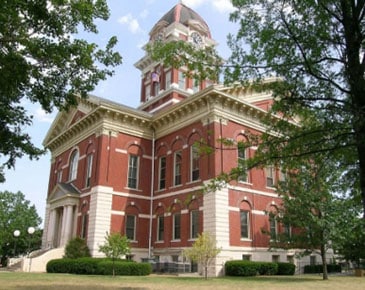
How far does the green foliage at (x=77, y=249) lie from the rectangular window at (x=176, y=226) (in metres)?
6.26

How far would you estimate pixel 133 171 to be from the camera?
3098cm

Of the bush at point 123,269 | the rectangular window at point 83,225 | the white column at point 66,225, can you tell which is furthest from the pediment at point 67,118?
Result: the bush at point 123,269

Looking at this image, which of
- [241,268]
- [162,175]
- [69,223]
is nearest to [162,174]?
[162,175]

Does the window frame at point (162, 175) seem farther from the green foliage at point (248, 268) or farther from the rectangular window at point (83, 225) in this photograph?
the green foliage at point (248, 268)

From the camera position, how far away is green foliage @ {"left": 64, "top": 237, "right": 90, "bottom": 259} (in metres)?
26.3

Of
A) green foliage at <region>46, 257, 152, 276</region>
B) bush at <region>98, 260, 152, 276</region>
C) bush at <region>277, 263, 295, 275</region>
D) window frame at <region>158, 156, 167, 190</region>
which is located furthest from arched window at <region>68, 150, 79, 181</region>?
bush at <region>277, 263, 295, 275</region>

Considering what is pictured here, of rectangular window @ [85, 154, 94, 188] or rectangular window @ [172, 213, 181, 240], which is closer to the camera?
rectangular window @ [172, 213, 181, 240]

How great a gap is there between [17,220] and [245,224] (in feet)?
146

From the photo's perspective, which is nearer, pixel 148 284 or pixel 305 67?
pixel 305 67

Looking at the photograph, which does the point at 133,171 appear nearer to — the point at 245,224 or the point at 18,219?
the point at 245,224

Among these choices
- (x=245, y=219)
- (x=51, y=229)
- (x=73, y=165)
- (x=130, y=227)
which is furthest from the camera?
(x=73, y=165)

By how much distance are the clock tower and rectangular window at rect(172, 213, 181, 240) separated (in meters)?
12.5

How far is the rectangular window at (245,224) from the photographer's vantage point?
26.3 metres

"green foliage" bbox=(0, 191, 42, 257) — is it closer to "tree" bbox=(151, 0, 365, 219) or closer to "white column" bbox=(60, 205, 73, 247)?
"white column" bbox=(60, 205, 73, 247)
